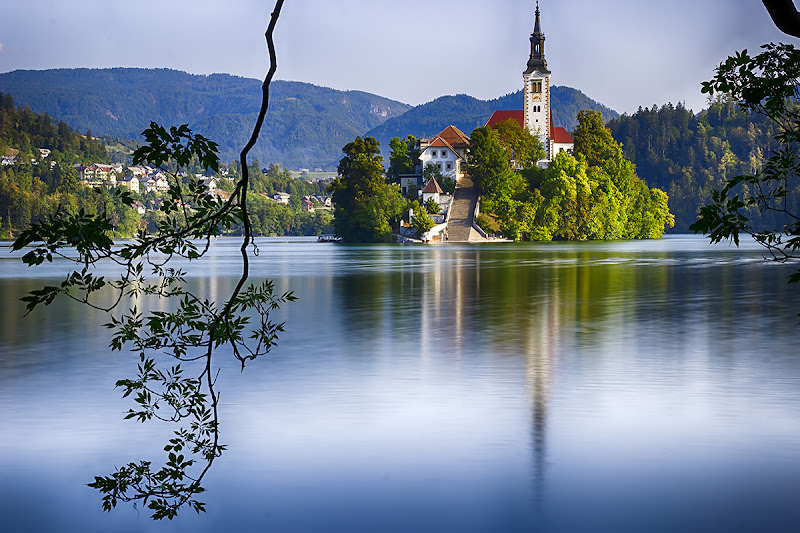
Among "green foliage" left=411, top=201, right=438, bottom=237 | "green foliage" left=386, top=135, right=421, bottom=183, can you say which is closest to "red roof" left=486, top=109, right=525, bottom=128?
"green foliage" left=386, top=135, right=421, bottom=183

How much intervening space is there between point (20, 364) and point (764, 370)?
34.7 ft

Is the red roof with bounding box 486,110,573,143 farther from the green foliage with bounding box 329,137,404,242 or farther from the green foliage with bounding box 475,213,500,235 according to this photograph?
the green foliage with bounding box 329,137,404,242

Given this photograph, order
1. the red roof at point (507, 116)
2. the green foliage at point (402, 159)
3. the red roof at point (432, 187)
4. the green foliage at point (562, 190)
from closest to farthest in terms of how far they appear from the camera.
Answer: the green foliage at point (562, 190) < the red roof at point (432, 187) < the green foliage at point (402, 159) < the red roof at point (507, 116)

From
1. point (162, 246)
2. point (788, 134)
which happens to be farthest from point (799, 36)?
point (162, 246)

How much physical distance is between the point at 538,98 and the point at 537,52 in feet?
22.4

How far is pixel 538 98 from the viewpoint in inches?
4432

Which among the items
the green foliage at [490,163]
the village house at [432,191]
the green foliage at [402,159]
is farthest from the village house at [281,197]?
the green foliage at [490,163]

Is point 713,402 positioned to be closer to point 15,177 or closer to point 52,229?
point 52,229

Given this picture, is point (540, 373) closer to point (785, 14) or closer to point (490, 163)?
point (785, 14)

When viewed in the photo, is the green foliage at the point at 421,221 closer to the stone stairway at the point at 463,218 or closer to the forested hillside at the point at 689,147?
the stone stairway at the point at 463,218

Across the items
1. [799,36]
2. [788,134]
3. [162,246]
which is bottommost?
[162,246]

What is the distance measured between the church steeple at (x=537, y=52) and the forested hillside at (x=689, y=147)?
48984mm

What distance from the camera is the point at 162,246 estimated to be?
4758 millimetres

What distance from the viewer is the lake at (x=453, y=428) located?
22.3 feet
